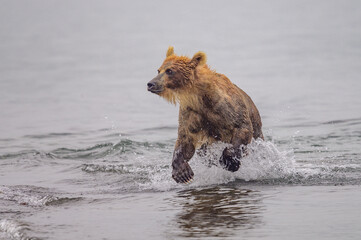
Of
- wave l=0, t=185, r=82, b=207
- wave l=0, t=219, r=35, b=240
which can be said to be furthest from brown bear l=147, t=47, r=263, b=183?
wave l=0, t=219, r=35, b=240

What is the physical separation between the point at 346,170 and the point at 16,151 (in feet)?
20.3

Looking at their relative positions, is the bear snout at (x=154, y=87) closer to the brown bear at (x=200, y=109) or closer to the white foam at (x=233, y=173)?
the brown bear at (x=200, y=109)

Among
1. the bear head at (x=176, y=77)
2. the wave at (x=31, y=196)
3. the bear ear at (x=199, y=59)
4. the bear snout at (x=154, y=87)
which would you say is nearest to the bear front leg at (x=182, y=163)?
the bear head at (x=176, y=77)

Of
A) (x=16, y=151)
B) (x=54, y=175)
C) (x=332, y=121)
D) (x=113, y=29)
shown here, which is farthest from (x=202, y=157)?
(x=113, y=29)

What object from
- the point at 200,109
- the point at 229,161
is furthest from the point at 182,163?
the point at 200,109

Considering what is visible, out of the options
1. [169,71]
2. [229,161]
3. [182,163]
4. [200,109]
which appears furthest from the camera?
[182,163]

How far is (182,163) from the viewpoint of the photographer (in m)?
9.18

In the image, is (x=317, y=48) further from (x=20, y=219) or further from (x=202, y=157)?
(x=20, y=219)

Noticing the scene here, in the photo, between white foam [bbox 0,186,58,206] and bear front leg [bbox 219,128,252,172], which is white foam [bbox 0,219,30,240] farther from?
bear front leg [bbox 219,128,252,172]

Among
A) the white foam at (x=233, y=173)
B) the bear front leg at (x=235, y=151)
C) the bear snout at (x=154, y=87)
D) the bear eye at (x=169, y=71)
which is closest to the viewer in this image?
the bear snout at (x=154, y=87)

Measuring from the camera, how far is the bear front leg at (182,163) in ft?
30.0

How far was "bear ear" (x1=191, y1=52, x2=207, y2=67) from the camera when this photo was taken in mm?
8891

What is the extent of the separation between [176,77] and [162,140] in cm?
553

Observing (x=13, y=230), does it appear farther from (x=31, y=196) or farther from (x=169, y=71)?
(x=169, y=71)
